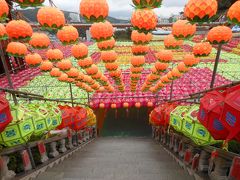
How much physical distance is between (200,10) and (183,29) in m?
1.31

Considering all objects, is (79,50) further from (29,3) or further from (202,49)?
(202,49)

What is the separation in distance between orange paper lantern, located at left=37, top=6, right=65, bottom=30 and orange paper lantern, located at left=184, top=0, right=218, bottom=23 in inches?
74.5

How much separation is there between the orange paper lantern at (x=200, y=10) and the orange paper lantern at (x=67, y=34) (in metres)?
2.21

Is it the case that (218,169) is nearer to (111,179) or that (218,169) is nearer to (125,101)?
(111,179)

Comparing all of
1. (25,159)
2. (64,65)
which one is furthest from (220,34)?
(64,65)

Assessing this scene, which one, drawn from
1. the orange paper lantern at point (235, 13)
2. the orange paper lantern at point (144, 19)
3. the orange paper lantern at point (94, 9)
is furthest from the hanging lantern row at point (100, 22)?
the orange paper lantern at point (235, 13)

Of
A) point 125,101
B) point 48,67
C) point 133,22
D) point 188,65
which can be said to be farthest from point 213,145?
point 125,101

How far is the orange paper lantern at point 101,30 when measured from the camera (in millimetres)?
4039

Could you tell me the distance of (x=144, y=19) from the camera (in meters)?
3.65

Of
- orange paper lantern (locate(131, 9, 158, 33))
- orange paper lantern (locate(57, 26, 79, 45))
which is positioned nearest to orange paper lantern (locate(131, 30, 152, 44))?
orange paper lantern (locate(131, 9, 158, 33))

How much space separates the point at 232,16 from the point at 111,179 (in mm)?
2952

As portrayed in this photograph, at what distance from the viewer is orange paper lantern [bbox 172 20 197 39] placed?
4.32 metres

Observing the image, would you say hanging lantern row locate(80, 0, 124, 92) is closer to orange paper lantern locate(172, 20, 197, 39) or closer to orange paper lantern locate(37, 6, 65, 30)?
orange paper lantern locate(37, 6, 65, 30)

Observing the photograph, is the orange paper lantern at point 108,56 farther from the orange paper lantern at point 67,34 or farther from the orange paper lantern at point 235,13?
the orange paper lantern at point 235,13
